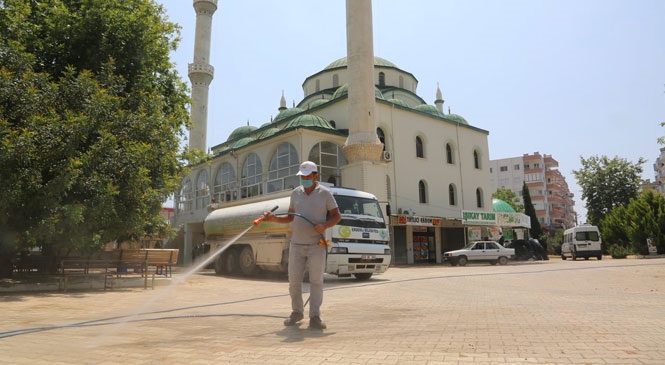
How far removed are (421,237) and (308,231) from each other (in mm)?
27795

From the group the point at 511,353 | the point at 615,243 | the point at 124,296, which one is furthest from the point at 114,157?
the point at 615,243

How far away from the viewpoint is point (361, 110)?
2683 cm

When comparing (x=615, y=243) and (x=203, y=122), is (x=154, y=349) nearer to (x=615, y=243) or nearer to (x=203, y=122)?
(x=203, y=122)

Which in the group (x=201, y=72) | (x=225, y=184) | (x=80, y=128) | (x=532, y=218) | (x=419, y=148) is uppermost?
(x=201, y=72)

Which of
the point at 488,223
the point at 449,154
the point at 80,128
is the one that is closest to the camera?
the point at 80,128

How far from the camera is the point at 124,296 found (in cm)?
937

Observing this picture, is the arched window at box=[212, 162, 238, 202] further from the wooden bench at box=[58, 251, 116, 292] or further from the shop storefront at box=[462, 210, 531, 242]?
the wooden bench at box=[58, 251, 116, 292]

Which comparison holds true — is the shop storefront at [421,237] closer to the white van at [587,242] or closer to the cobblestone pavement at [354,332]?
the white van at [587,242]

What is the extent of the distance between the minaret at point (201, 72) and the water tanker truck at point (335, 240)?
19245 mm

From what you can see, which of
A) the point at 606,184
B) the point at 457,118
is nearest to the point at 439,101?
the point at 457,118

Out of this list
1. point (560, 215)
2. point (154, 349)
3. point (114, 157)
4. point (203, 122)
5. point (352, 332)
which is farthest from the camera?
point (560, 215)

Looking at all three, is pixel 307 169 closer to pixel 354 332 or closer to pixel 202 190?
pixel 354 332

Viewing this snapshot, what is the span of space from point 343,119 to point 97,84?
2167cm

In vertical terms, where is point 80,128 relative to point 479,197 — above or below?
below
